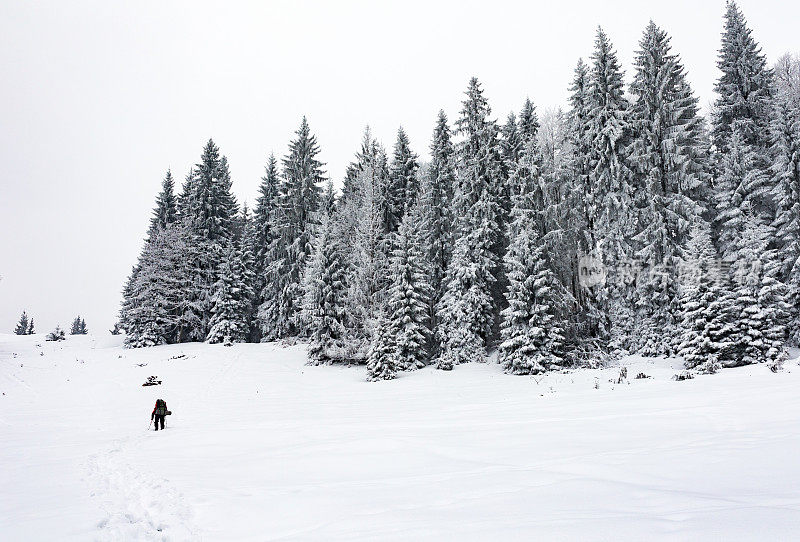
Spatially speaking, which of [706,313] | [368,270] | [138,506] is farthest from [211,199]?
[138,506]

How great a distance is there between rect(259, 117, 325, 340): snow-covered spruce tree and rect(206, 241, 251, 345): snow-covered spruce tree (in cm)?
194

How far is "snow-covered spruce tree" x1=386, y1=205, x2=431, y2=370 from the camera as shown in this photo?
26391 millimetres

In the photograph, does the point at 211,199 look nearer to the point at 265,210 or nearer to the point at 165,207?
the point at 265,210

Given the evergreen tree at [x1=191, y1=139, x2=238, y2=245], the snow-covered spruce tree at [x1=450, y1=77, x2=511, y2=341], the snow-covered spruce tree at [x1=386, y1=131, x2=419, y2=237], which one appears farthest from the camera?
the evergreen tree at [x1=191, y1=139, x2=238, y2=245]

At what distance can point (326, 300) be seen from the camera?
30.2 metres

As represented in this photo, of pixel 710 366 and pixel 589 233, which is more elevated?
pixel 589 233

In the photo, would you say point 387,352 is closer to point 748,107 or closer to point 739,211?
point 739,211

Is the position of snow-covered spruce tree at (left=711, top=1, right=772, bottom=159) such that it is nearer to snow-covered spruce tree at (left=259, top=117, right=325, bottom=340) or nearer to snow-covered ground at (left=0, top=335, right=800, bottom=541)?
snow-covered ground at (left=0, top=335, right=800, bottom=541)

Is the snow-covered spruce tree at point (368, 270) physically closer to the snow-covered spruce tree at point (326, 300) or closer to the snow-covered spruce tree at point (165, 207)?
the snow-covered spruce tree at point (326, 300)

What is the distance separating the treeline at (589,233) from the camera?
20953 millimetres

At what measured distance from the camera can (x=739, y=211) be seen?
866 inches

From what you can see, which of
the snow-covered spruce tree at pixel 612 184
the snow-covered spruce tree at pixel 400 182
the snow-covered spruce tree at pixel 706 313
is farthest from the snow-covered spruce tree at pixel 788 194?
the snow-covered spruce tree at pixel 400 182

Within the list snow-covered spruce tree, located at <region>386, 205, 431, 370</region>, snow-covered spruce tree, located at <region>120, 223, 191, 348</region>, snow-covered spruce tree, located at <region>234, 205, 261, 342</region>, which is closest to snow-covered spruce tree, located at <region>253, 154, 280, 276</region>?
snow-covered spruce tree, located at <region>234, 205, 261, 342</region>

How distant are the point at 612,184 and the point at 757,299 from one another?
9761 millimetres
